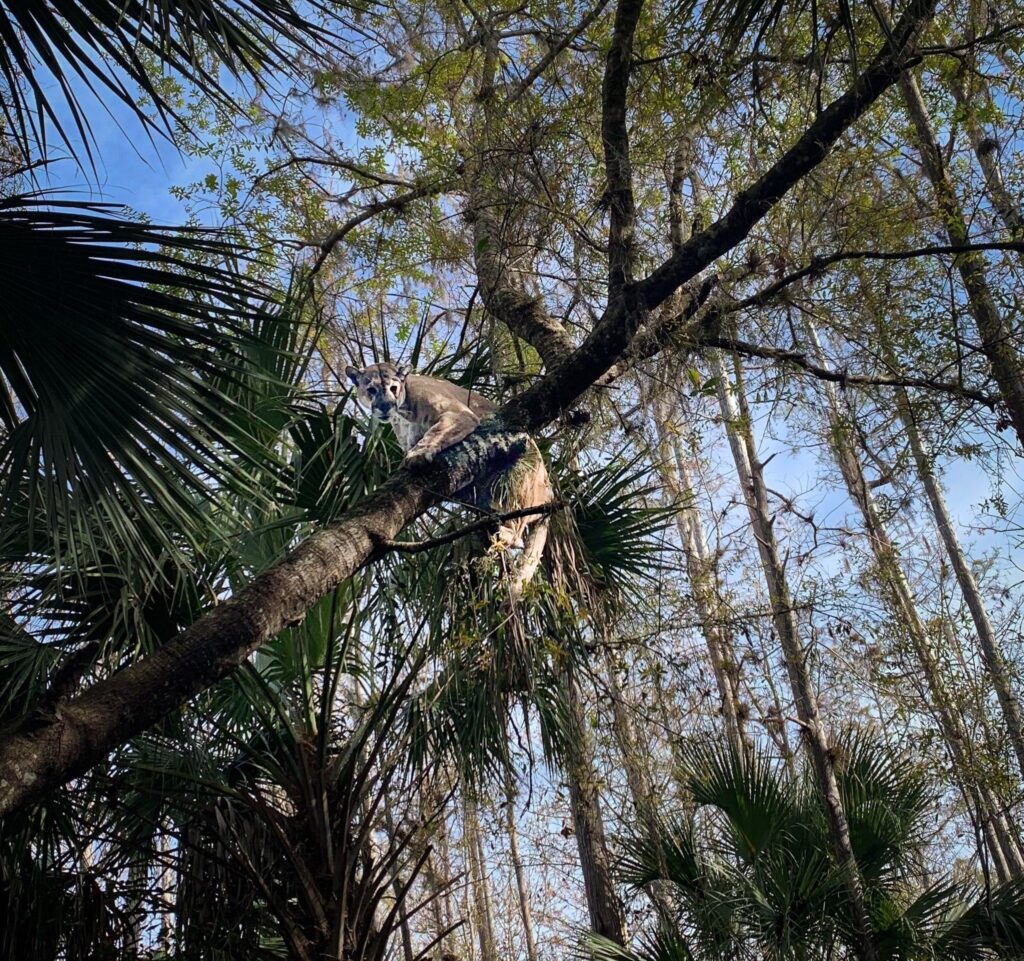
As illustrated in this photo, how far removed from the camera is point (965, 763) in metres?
5.21

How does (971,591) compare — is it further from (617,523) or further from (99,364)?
(99,364)

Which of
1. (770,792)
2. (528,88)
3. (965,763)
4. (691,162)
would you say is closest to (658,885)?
(770,792)

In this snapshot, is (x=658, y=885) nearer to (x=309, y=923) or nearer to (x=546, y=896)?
→ (x=309, y=923)

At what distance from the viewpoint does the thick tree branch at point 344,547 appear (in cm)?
209

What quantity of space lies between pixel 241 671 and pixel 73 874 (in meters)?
1.30

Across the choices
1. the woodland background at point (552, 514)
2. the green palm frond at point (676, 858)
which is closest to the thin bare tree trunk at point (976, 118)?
the woodland background at point (552, 514)

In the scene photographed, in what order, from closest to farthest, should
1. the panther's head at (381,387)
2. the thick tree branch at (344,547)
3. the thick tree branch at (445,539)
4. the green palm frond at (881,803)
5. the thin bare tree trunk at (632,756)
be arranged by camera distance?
the thick tree branch at (344,547) → the thick tree branch at (445,539) → the thin bare tree trunk at (632,756) → the panther's head at (381,387) → the green palm frond at (881,803)

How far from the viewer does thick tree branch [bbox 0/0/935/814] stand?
209cm

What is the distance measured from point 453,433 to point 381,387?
1044mm

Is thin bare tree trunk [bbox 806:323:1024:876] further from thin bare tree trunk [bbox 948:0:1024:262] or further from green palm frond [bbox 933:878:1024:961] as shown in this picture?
thin bare tree trunk [bbox 948:0:1024:262]

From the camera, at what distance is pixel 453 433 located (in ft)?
13.4

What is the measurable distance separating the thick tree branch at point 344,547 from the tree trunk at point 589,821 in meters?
1.31

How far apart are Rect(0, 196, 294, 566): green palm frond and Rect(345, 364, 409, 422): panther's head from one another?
1.86 m

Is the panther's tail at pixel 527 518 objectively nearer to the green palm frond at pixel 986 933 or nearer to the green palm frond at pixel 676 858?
the green palm frond at pixel 676 858
